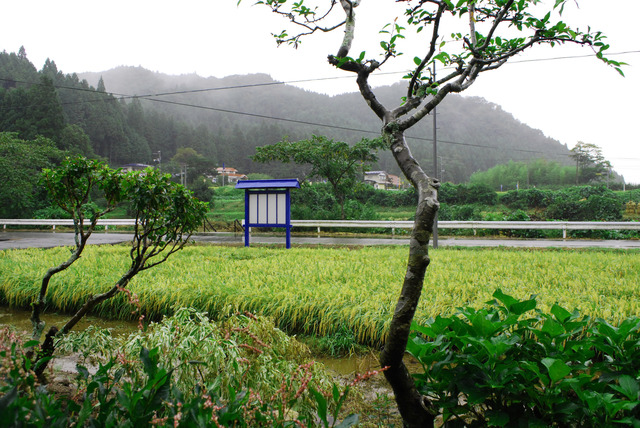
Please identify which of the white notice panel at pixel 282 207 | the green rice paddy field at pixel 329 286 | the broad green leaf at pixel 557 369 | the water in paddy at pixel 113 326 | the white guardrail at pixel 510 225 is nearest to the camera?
the broad green leaf at pixel 557 369

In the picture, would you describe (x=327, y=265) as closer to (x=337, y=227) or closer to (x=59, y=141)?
(x=337, y=227)

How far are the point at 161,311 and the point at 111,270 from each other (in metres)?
2.24

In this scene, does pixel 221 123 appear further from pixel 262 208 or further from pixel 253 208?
pixel 262 208

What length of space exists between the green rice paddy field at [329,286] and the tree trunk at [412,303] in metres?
1.63

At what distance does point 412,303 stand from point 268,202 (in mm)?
9863

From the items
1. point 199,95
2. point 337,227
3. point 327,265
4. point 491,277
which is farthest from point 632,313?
point 199,95

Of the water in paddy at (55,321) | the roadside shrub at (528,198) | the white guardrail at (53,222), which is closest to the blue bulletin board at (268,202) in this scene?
the water in paddy at (55,321)

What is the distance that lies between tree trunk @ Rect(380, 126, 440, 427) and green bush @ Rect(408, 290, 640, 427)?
Answer: 0.29 ft

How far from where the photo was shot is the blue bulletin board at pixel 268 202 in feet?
37.0

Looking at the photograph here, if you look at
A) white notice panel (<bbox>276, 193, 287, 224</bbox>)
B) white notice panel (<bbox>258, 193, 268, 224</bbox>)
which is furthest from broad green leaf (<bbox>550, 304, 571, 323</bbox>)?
white notice panel (<bbox>258, 193, 268, 224</bbox>)

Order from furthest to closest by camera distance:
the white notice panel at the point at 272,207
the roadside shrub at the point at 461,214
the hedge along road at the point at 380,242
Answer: the roadside shrub at the point at 461,214
the hedge along road at the point at 380,242
the white notice panel at the point at 272,207

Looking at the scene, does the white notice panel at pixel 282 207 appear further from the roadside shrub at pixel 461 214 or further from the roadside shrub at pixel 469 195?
the roadside shrub at pixel 469 195

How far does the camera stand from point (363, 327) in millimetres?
4109

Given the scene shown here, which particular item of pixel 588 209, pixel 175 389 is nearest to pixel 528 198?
pixel 588 209
